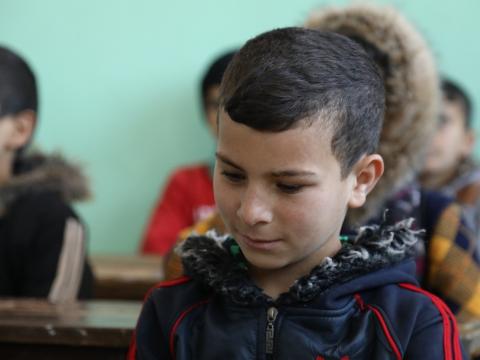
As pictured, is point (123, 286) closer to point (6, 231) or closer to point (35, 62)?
point (6, 231)

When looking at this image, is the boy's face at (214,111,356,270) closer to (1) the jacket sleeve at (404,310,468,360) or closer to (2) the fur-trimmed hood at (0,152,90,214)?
(1) the jacket sleeve at (404,310,468,360)

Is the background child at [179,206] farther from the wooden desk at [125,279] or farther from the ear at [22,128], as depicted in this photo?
the ear at [22,128]

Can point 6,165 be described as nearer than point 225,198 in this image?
No

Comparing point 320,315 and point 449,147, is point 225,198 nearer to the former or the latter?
point 320,315

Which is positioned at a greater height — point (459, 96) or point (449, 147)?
point (459, 96)

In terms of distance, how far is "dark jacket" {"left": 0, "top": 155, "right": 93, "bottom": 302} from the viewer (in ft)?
7.45

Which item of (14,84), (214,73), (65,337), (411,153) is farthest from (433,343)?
(214,73)

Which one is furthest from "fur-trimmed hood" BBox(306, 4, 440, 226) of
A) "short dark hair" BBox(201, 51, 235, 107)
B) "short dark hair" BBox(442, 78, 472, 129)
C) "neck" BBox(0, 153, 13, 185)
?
"short dark hair" BBox(442, 78, 472, 129)

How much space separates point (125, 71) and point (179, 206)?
22.1 inches

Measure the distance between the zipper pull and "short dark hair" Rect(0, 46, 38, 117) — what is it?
1.36 metres

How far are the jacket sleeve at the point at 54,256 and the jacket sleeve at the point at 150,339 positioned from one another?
37.3 inches

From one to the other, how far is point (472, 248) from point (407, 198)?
17 cm

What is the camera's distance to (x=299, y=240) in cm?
121

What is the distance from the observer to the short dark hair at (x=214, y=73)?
3191mm
